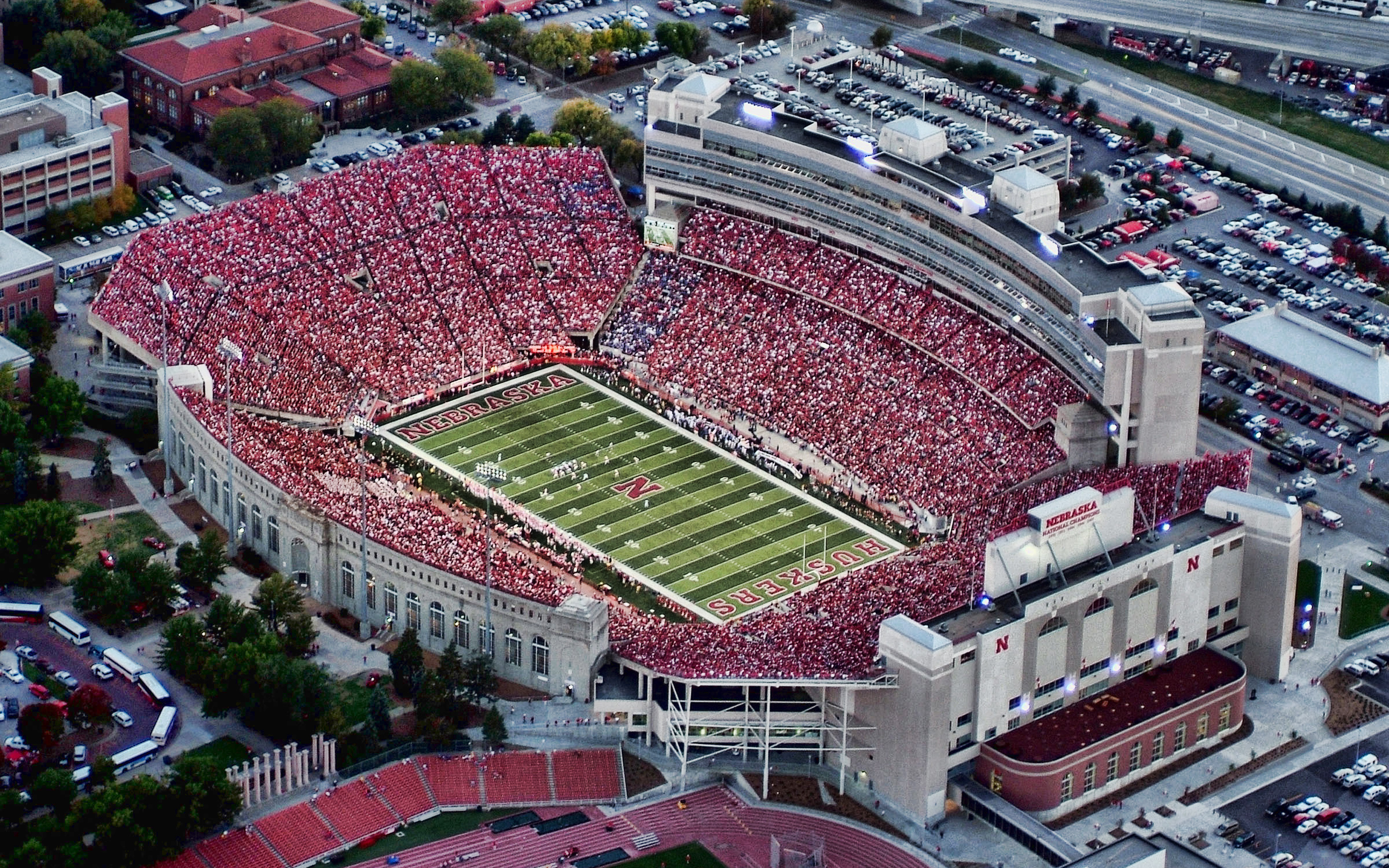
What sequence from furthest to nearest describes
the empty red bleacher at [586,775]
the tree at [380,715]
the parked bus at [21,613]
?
the parked bus at [21,613], the tree at [380,715], the empty red bleacher at [586,775]

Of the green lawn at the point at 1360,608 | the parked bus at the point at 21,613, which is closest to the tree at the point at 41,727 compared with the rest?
the parked bus at the point at 21,613

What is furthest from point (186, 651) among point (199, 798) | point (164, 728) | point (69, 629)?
point (199, 798)

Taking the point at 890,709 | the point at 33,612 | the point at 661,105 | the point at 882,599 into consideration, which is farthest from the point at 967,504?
the point at 33,612

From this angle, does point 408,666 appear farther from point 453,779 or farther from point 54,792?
point 54,792

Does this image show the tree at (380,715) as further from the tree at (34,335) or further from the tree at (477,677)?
the tree at (34,335)

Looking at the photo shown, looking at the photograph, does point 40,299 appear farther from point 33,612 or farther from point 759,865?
point 759,865

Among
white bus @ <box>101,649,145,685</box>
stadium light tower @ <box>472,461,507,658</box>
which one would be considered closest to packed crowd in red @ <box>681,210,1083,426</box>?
stadium light tower @ <box>472,461,507,658</box>

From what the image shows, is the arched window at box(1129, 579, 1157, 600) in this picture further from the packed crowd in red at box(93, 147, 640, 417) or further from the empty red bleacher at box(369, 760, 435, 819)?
the packed crowd in red at box(93, 147, 640, 417)
